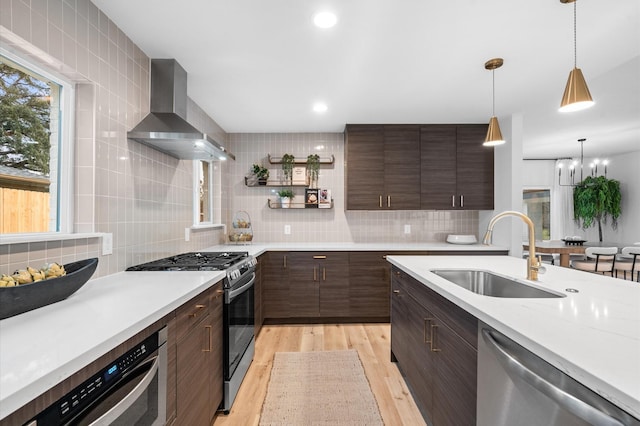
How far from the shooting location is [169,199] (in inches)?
99.0

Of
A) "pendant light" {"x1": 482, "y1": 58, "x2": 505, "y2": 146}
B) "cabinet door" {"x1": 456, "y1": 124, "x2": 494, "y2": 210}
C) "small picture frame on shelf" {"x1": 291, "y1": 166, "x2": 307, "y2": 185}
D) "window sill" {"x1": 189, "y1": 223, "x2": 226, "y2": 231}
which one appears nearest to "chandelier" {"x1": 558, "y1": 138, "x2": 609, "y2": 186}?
"cabinet door" {"x1": 456, "y1": 124, "x2": 494, "y2": 210}

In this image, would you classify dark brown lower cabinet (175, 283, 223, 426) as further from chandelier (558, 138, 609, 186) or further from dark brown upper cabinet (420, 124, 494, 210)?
chandelier (558, 138, 609, 186)

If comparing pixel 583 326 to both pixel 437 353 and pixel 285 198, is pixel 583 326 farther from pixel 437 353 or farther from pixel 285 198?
pixel 285 198

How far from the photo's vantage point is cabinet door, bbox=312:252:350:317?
3.51 m

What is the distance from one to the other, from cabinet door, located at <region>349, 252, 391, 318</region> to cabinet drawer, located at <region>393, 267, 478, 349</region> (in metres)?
1.34

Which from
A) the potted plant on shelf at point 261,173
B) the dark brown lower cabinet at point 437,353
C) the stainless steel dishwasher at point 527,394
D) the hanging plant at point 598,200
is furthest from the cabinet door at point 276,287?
the hanging plant at point 598,200

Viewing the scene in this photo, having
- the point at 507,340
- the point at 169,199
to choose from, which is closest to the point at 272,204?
the point at 169,199

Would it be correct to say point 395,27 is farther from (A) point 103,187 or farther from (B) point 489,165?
(B) point 489,165

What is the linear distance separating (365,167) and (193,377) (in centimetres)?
290

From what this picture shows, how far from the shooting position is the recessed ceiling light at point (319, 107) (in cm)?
313

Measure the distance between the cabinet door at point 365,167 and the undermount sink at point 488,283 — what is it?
182 cm

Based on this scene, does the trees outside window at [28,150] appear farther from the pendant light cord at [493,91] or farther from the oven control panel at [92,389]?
the pendant light cord at [493,91]

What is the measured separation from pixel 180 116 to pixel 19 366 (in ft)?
6.29

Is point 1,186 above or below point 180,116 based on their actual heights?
below
